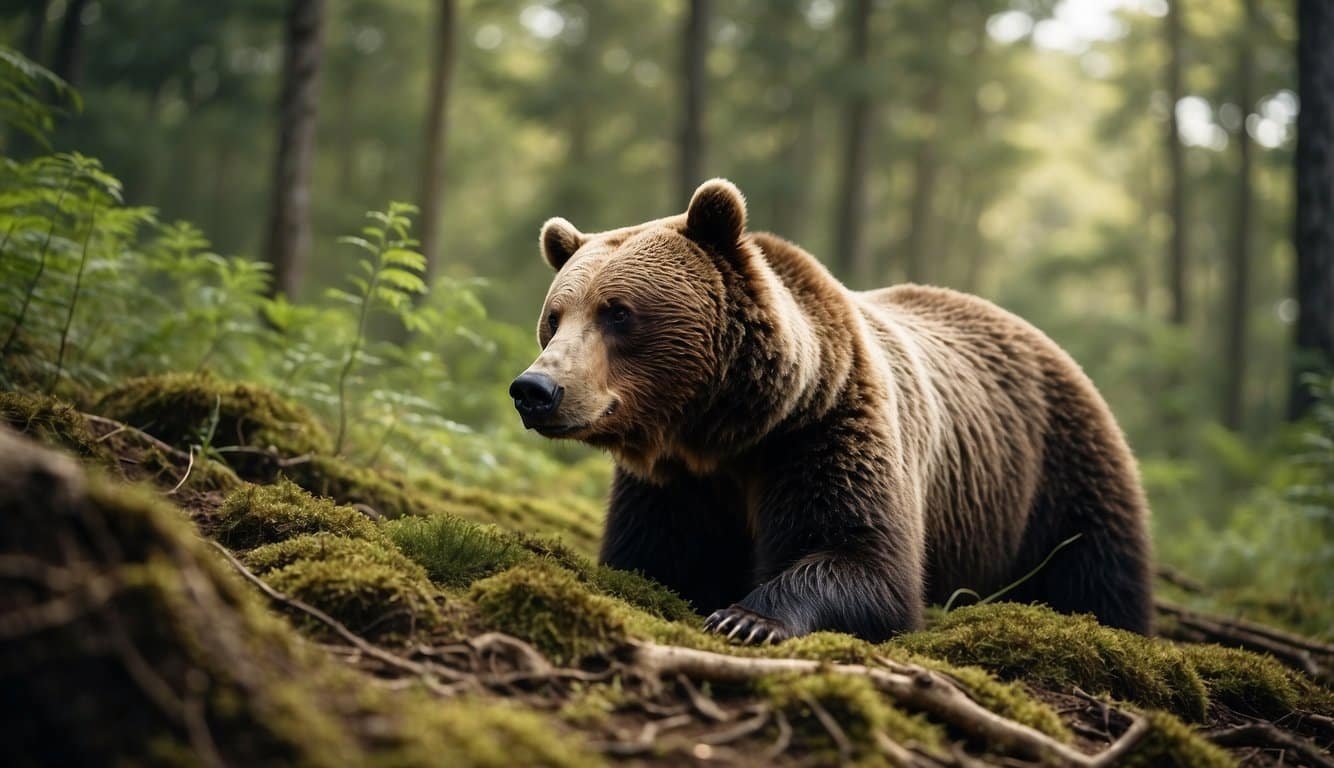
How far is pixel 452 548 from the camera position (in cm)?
365

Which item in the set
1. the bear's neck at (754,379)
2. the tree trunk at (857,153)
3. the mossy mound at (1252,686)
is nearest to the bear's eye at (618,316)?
the bear's neck at (754,379)

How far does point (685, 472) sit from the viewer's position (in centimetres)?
464

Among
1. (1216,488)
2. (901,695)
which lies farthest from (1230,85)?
(901,695)

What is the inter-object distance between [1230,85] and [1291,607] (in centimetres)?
1905

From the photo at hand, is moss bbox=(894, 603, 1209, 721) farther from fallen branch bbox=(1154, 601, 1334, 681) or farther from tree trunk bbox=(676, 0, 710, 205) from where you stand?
tree trunk bbox=(676, 0, 710, 205)

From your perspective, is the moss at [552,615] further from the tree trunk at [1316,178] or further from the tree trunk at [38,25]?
the tree trunk at [38,25]

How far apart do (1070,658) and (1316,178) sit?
8.77 meters

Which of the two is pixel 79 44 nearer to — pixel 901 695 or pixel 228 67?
pixel 228 67

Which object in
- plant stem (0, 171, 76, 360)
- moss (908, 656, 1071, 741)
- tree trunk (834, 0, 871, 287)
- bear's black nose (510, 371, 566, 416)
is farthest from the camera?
tree trunk (834, 0, 871, 287)

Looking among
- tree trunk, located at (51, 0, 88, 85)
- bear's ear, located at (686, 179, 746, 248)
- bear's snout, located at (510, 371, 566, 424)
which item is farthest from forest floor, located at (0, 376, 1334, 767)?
tree trunk, located at (51, 0, 88, 85)

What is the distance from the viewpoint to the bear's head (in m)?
4.11

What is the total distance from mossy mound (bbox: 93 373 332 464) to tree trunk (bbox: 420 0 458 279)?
700 cm

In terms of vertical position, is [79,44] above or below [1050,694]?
above

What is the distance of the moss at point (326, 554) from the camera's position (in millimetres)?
3211
